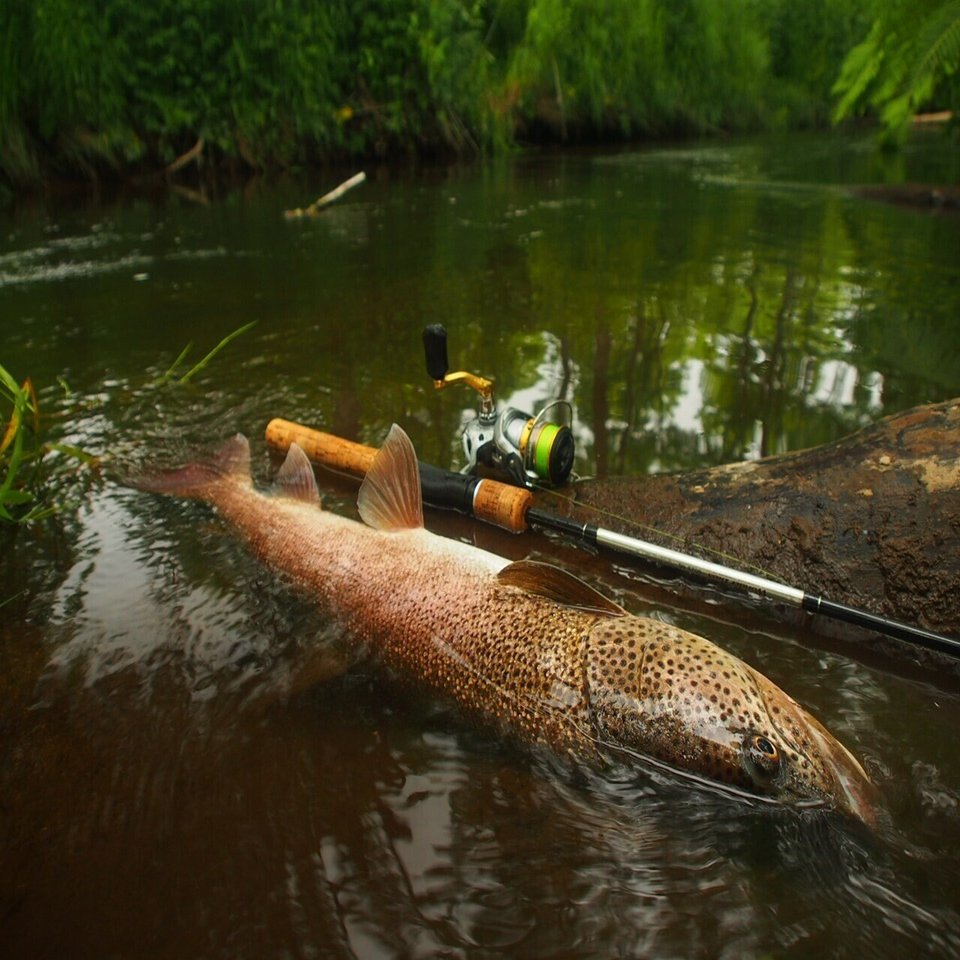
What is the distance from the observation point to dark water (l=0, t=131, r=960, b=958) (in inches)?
80.1

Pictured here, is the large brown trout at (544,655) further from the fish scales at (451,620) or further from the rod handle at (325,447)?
the rod handle at (325,447)

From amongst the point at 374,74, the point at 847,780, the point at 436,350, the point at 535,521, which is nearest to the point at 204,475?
the point at 436,350

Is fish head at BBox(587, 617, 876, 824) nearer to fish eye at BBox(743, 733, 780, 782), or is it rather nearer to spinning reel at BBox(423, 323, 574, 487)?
fish eye at BBox(743, 733, 780, 782)

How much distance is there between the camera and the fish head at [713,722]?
219 centimetres

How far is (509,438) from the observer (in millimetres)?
3912

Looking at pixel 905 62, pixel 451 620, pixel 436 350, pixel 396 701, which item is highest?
pixel 905 62

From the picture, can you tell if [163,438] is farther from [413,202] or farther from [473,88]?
[473,88]

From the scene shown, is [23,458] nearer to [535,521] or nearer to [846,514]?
[535,521]

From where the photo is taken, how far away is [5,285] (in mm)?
9133

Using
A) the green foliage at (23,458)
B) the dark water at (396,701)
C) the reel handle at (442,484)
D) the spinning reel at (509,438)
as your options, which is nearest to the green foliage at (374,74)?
the dark water at (396,701)

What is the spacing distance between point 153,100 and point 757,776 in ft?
68.9

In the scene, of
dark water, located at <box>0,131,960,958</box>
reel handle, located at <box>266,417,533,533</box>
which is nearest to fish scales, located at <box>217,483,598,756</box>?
dark water, located at <box>0,131,960,958</box>

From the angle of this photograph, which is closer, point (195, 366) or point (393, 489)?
point (393, 489)

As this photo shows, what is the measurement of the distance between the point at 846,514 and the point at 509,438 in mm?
1593
